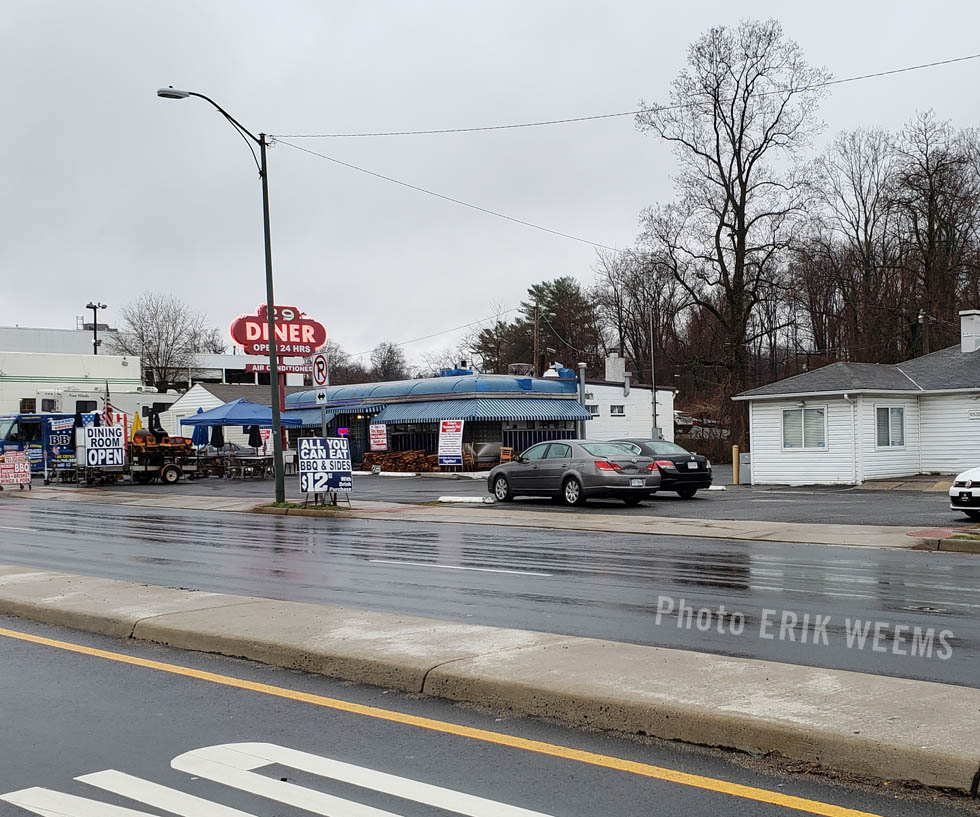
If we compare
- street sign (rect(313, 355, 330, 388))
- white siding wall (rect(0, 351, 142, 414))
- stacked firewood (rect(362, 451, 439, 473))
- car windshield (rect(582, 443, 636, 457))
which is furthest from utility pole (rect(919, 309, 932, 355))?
white siding wall (rect(0, 351, 142, 414))

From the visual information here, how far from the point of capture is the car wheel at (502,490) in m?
26.8

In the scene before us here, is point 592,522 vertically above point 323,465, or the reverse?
point 323,465

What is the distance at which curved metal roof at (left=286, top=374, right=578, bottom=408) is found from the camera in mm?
43375

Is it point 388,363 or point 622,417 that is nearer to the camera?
point 622,417

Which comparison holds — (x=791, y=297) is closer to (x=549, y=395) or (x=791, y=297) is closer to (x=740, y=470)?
(x=549, y=395)

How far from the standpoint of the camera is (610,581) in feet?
40.2

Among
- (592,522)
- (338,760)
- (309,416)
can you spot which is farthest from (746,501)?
(309,416)

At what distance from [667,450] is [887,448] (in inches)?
331

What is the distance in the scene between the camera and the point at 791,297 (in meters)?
54.7

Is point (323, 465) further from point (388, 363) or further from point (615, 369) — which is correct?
point (388, 363)

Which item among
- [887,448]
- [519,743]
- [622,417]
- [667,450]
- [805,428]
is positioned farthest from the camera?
[622,417]

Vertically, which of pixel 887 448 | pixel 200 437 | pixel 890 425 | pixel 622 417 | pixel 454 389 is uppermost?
pixel 454 389

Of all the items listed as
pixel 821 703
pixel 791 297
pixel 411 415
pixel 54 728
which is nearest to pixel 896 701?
pixel 821 703

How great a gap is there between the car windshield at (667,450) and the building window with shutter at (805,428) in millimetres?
6662
